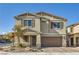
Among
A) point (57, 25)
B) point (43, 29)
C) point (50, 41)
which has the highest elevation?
point (57, 25)

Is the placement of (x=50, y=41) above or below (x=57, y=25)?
below

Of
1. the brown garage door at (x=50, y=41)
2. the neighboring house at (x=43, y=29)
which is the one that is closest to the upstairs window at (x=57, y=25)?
the neighboring house at (x=43, y=29)

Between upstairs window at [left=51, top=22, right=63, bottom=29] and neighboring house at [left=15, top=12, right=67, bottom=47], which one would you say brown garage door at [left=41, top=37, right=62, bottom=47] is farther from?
upstairs window at [left=51, top=22, right=63, bottom=29]

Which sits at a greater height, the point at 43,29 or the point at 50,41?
the point at 43,29

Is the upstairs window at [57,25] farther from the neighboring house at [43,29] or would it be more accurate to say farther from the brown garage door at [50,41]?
the brown garage door at [50,41]

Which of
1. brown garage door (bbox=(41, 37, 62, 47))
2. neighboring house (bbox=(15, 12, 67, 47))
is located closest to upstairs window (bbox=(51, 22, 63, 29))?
neighboring house (bbox=(15, 12, 67, 47))
